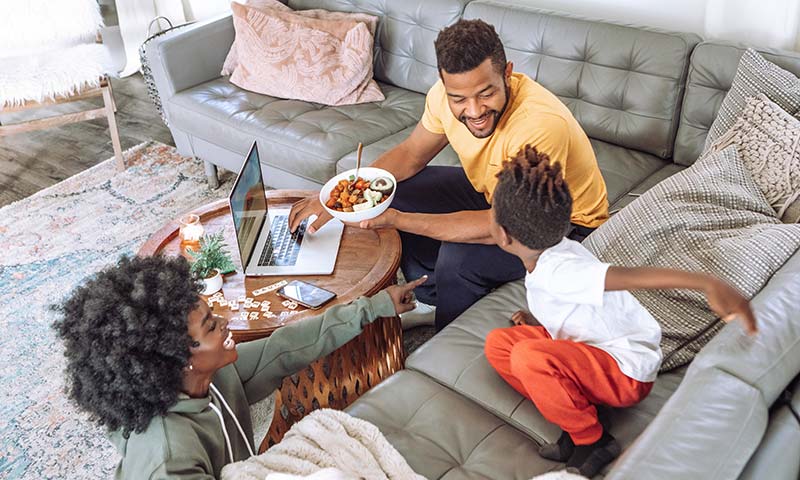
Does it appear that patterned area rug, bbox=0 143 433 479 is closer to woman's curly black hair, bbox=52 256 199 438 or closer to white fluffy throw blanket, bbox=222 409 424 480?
white fluffy throw blanket, bbox=222 409 424 480

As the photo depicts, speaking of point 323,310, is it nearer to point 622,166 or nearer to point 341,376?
point 341,376

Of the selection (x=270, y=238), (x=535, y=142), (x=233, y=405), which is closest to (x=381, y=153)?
(x=270, y=238)

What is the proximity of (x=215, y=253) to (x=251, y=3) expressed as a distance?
1.77 metres

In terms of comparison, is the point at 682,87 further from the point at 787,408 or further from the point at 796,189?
the point at 787,408

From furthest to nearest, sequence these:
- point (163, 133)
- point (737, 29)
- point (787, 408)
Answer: point (163, 133) → point (737, 29) → point (787, 408)

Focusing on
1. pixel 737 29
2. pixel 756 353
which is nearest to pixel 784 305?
pixel 756 353

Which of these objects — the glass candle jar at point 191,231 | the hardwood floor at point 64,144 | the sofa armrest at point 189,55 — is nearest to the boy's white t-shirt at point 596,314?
the glass candle jar at point 191,231

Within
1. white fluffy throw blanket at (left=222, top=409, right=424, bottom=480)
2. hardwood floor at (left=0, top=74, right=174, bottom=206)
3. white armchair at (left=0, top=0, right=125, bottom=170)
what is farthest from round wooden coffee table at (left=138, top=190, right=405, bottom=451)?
hardwood floor at (left=0, top=74, right=174, bottom=206)

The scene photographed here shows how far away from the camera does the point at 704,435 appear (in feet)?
3.49

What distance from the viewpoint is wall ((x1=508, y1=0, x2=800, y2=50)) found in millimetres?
2518

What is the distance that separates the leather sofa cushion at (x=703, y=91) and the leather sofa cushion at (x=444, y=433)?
1.41m

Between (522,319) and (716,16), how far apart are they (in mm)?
1546

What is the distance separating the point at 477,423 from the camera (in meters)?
1.62

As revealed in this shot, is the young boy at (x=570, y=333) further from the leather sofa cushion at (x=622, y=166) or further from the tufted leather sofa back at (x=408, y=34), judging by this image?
the tufted leather sofa back at (x=408, y=34)
